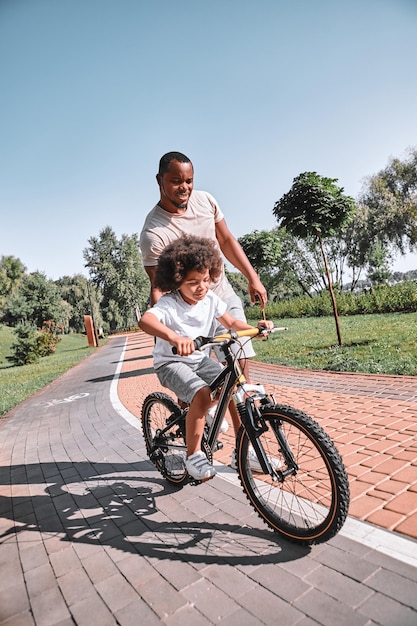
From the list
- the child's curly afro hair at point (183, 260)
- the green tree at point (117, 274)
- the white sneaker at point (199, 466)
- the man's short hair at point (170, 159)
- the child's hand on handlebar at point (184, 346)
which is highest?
the green tree at point (117, 274)

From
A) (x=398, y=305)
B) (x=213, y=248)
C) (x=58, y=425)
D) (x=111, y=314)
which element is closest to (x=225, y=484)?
(x=213, y=248)

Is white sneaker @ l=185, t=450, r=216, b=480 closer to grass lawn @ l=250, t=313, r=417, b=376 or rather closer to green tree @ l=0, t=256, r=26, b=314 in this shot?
grass lawn @ l=250, t=313, r=417, b=376

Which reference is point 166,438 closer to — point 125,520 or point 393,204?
point 125,520

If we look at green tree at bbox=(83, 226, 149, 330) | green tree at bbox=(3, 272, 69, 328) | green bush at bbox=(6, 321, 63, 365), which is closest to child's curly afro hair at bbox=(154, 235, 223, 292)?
green bush at bbox=(6, 321, 63, 365)

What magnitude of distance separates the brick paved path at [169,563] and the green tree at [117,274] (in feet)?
176

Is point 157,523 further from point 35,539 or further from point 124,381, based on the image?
point 124,381

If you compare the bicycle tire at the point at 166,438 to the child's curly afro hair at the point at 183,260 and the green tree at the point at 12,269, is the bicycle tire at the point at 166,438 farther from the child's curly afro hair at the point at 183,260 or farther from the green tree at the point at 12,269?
the green tree at the point at 12,269

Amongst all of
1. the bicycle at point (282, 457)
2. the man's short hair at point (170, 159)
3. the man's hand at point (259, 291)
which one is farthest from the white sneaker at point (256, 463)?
the man's short hair at point (170, 159)

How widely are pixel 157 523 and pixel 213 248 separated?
1.94 metres

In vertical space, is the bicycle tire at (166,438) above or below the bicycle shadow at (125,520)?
above

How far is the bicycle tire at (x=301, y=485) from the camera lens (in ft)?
6.58

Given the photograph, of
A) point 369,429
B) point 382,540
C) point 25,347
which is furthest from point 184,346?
point 25,347

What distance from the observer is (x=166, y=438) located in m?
3.21

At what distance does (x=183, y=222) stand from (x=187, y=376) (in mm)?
1330
